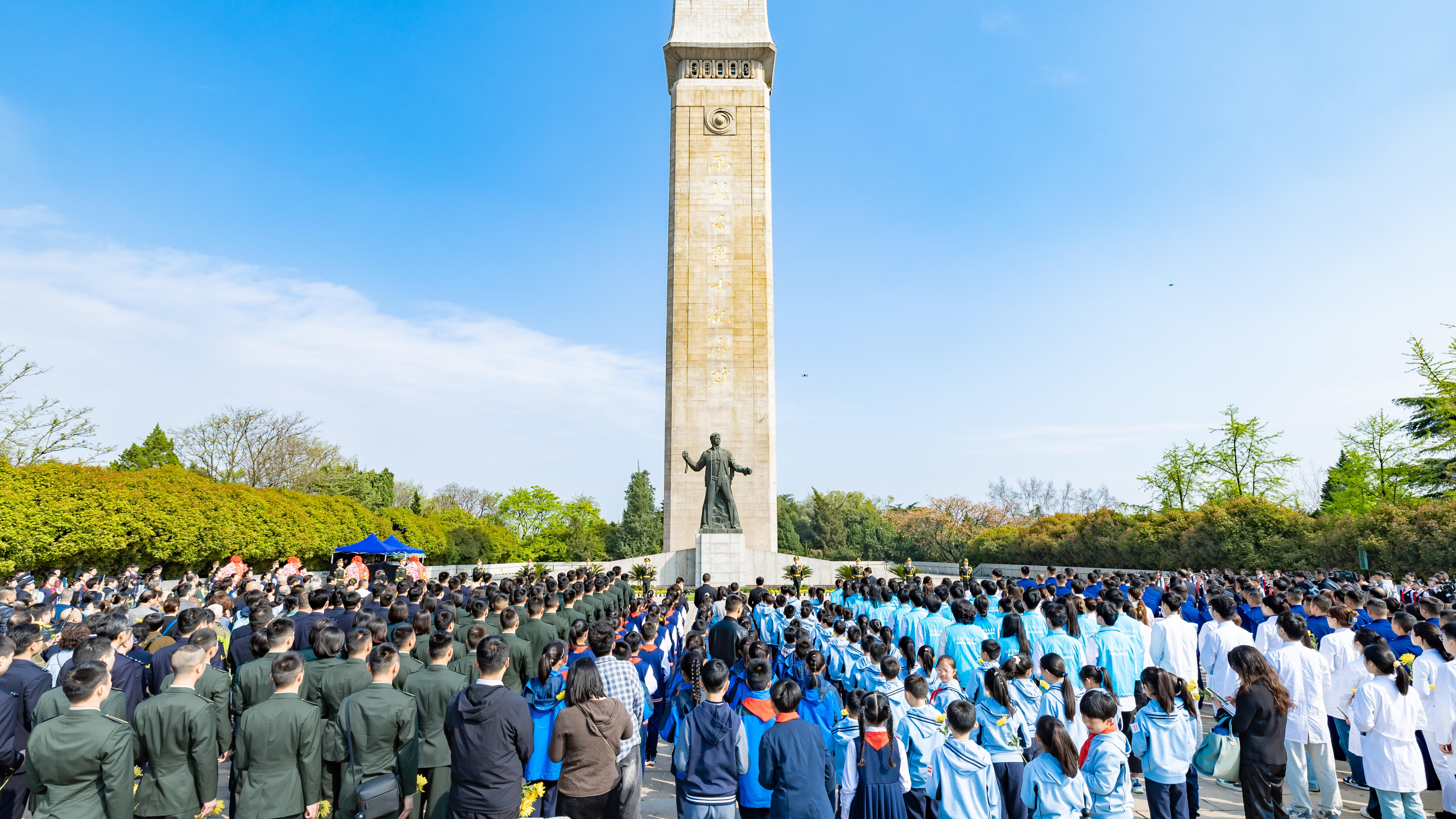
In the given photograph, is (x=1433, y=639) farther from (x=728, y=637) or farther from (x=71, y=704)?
(x=71, y=704)

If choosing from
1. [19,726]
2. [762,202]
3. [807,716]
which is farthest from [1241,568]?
[19,726]

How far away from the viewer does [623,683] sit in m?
5.25

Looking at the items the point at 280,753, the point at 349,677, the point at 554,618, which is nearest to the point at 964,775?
A: the point at 280,753

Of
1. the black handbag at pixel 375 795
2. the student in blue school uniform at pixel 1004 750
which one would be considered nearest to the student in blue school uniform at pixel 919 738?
the student in blue school uniform at pixel 1004 750

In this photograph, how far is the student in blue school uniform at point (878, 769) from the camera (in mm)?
4414

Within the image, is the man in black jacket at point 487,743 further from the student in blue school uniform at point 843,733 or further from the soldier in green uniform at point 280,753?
the student in blue school uniform at point 843,733

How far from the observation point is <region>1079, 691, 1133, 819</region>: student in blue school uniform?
4125mm

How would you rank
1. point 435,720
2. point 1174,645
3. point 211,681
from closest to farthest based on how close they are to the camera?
point 435,720 → point 211,681 → point 1174,645

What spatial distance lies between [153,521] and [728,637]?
66.7 ft

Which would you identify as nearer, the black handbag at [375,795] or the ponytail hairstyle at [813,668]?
the black handbag at [375,795]

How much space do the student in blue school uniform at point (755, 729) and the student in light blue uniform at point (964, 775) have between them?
3.20ft

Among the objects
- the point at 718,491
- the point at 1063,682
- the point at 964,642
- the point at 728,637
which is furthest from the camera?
the point at 718,491

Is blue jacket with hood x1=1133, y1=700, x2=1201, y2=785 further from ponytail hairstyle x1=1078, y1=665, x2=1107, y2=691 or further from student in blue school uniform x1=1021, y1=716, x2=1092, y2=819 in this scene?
student in blue school uniform x1=1021, y1=716, x2=1092, y2=819

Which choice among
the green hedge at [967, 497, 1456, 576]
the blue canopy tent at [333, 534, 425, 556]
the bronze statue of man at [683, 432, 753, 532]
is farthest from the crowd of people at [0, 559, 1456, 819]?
the blue canopy tent at [333, 534, 425, 556]
